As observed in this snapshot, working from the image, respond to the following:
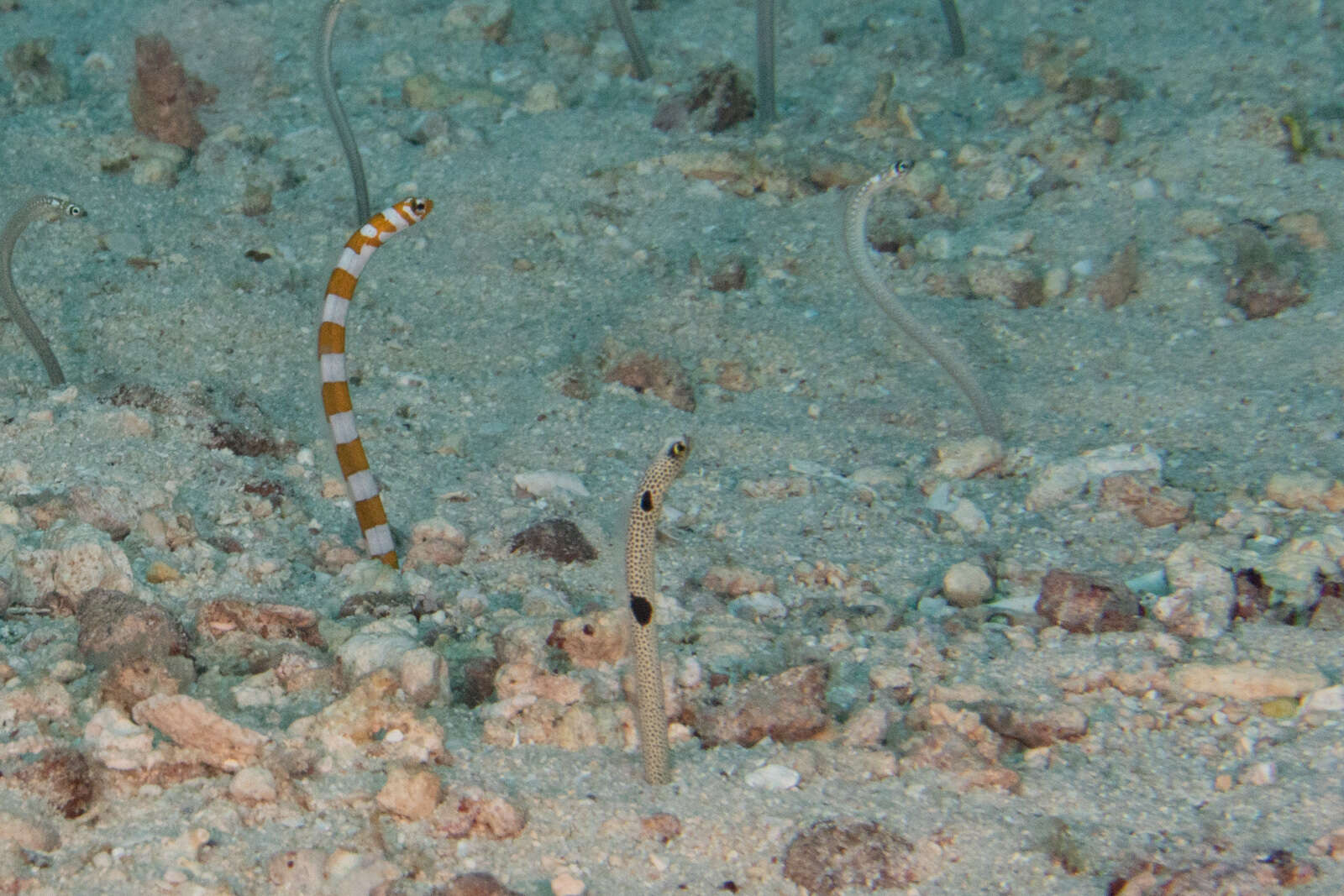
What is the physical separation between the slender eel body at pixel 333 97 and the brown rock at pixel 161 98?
108 cm

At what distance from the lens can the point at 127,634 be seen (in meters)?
2.50

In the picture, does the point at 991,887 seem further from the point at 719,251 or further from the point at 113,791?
the point at 719,251

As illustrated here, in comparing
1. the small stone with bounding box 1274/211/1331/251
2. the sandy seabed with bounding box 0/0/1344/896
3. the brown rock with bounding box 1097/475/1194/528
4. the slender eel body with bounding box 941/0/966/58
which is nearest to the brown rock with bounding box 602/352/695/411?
the sandy seabed with bounding box 0/0/1344/896

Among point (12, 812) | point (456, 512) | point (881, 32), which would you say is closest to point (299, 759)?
point (12, 812)

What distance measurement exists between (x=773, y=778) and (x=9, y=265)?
2843 mm

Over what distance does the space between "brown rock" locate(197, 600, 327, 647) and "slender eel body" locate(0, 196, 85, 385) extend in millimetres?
1370

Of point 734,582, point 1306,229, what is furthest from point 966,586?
point 1306,229

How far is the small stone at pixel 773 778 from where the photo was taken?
2264mm

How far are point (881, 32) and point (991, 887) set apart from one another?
519 centimetres

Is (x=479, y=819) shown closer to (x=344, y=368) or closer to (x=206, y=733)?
(x=206, y=733)

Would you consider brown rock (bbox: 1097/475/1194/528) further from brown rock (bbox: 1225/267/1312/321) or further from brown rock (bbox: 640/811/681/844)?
brown rock (bbox: 640/811/681/844)

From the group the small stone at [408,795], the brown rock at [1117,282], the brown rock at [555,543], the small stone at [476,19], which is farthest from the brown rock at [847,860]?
the small stone at [476,19]

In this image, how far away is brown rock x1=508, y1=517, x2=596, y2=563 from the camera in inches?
125

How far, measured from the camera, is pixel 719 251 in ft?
16.0
